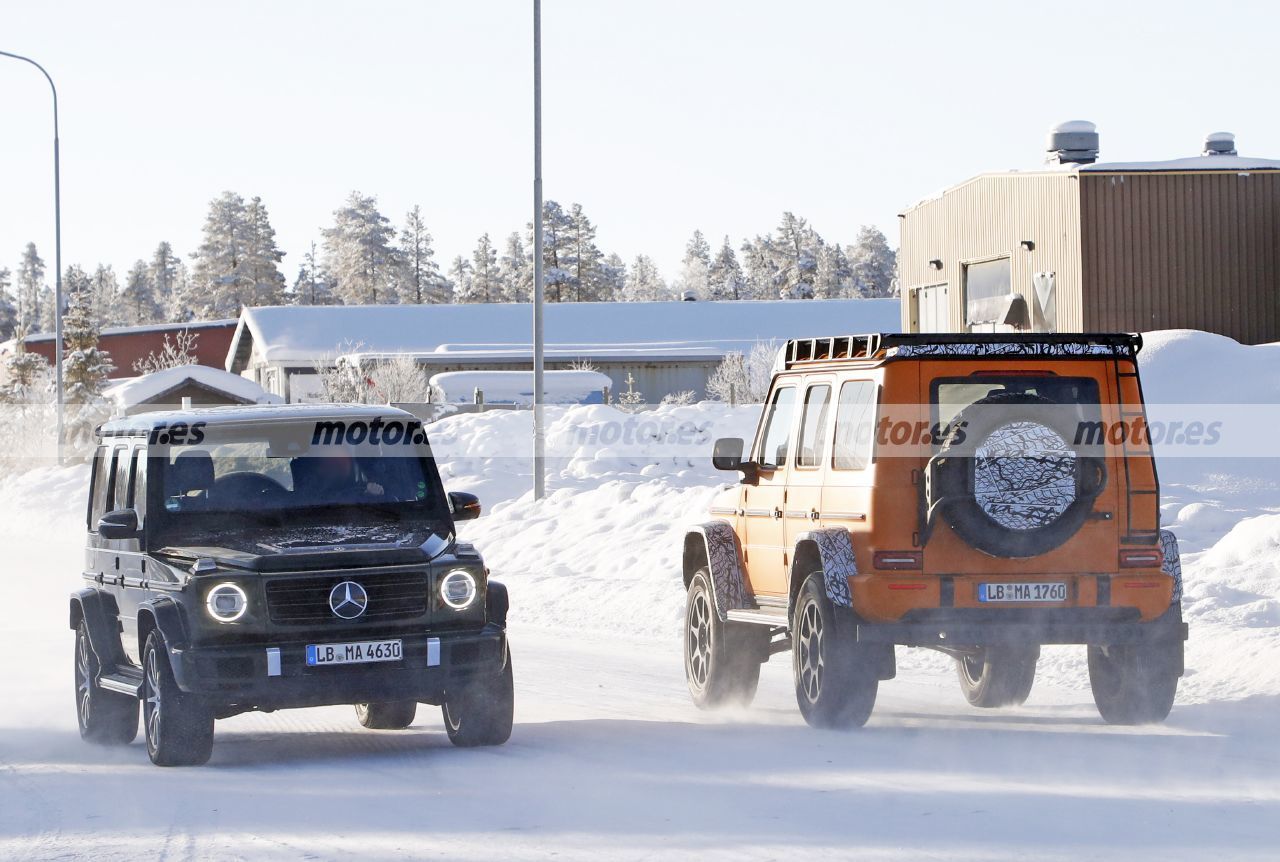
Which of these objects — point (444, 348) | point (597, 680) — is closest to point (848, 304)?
point (444, 348)

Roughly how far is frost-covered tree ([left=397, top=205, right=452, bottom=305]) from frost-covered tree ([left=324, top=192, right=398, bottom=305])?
1094 mm

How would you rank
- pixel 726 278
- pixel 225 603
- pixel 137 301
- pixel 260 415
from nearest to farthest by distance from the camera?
pixel 225 603 < pixel 260 415 < pixel 726 278 < pixel 137 301

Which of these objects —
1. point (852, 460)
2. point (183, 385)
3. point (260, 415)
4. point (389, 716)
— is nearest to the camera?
point (852, 460)

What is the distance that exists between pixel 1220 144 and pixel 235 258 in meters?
113

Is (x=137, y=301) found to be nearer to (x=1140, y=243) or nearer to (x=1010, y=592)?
(x=1140, y=243)

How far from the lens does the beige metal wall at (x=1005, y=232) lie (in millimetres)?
30812

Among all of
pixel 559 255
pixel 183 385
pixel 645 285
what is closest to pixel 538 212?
pixel 183 385

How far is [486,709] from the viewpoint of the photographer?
949cm

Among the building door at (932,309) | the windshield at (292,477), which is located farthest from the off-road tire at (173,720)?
the building door at (932,309)

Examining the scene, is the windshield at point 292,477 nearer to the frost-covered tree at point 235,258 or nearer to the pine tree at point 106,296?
the frost-covered tree at point 235,258

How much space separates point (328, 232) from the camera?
141250 mm

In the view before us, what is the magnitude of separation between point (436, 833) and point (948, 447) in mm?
3660

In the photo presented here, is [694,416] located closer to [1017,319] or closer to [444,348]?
[1017,319]

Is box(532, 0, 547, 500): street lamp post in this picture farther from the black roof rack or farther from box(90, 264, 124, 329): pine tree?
box(90, 264, 124, 329): pine tree
